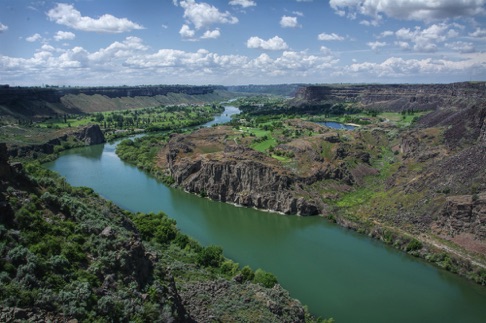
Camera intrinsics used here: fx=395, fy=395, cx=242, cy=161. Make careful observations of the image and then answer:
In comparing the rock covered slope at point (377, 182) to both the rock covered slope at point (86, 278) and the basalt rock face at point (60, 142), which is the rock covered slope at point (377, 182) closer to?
the rock covered slope at point (86, 278)

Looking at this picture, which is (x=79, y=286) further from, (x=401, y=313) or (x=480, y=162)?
(x=480, y=162)

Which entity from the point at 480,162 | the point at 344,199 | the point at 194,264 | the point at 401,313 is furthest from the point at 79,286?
the point at 480,162

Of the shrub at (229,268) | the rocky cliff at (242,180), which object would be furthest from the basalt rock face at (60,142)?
the shrub at (229,268)

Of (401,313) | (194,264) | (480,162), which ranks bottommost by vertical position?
(401,313)

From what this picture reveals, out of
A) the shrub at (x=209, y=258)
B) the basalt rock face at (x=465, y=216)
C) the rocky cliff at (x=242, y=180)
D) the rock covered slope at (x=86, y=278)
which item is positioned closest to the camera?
the rock covered slope at (x=86, y=278)

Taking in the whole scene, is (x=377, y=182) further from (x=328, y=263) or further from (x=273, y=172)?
Result: (x=328, y=263)

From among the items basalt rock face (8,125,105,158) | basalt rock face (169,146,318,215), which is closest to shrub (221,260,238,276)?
basalt rock face (169,146,318,215)

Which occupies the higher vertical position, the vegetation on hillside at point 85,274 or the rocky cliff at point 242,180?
the vegetation on hillside at point 85,274
